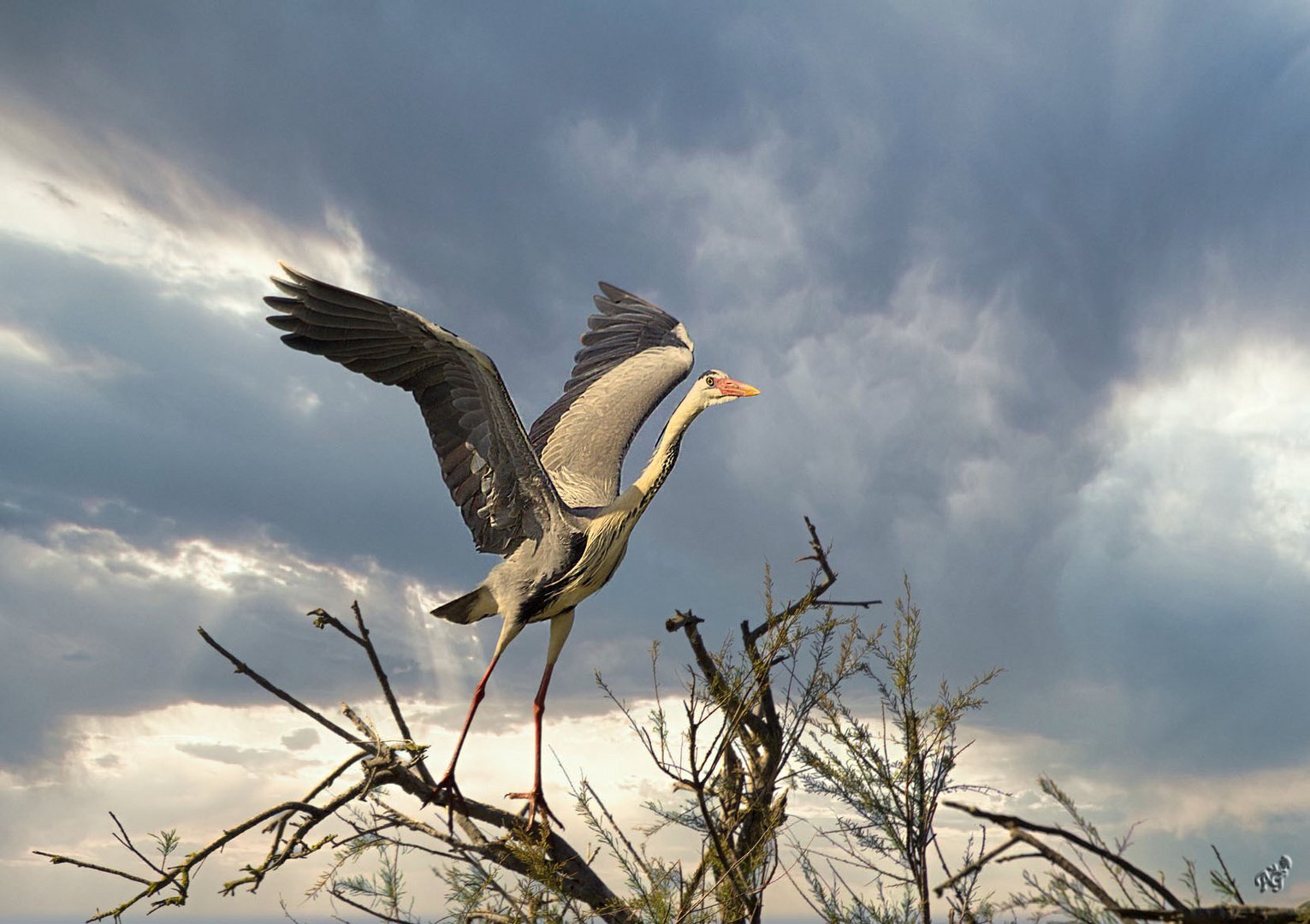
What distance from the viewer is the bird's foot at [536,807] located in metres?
4.35

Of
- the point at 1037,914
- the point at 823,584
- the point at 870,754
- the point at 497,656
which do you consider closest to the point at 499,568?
the point at 497,656

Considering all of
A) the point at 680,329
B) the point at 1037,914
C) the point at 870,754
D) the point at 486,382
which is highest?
the point at 680,329

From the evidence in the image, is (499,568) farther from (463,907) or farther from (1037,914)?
(1037,914)

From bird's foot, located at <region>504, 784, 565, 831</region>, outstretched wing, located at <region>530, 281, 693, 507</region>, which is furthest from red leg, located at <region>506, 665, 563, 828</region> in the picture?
outstretched wing, located at <region>530, 281, 693, 507</region>

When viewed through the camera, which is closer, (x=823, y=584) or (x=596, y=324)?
(x=823, y=584)

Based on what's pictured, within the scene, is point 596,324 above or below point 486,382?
above

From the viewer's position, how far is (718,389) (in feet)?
16.9

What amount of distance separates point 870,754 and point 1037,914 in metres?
2.87

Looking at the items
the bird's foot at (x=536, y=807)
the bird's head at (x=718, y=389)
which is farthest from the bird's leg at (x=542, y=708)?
the bird's head at (x=718, y=389)

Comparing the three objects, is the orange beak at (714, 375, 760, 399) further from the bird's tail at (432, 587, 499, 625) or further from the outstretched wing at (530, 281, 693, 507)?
the bird's tail at (432, 587, 499, 625)

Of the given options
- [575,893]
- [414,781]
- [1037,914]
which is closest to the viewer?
[1037,914]

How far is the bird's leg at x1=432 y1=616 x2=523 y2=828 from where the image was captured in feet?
13.7

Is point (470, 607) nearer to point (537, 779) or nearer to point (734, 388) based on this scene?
point (537, 779)

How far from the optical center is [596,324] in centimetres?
712
